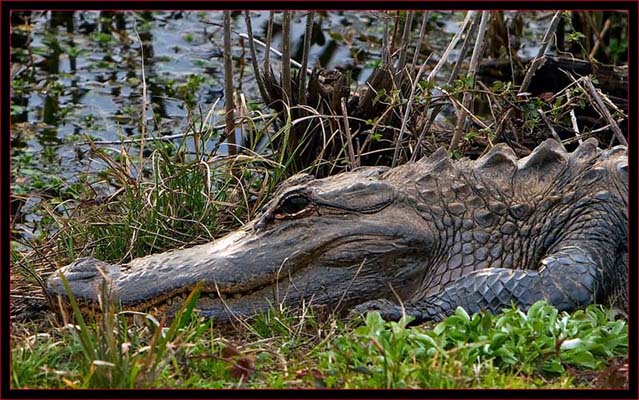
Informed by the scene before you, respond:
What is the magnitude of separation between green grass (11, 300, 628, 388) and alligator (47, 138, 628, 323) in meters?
0.31

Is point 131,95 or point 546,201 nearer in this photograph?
point 546,201

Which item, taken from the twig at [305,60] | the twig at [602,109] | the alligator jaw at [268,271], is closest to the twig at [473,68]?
the twig at [602,109]

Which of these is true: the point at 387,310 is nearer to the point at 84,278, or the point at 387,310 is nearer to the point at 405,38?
the point at 84,278

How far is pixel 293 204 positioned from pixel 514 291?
1079 mm

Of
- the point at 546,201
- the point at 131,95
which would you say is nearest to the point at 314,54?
the point at 131,95

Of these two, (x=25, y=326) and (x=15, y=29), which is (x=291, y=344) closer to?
(x=25, y=326)

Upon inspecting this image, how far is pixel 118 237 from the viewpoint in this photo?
5750 millimetres

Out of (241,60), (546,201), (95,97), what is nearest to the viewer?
(546,201)

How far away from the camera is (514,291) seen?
4555 mm

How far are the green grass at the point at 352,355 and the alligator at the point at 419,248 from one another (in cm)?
31

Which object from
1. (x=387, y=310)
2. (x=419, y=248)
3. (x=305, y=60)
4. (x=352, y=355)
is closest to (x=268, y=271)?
(x=387, y=310)

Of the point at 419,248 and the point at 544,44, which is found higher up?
the point at 544,44

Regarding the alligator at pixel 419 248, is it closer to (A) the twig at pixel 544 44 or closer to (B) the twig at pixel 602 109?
(B) the twig at pixel 602 109

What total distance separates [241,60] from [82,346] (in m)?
6.70
